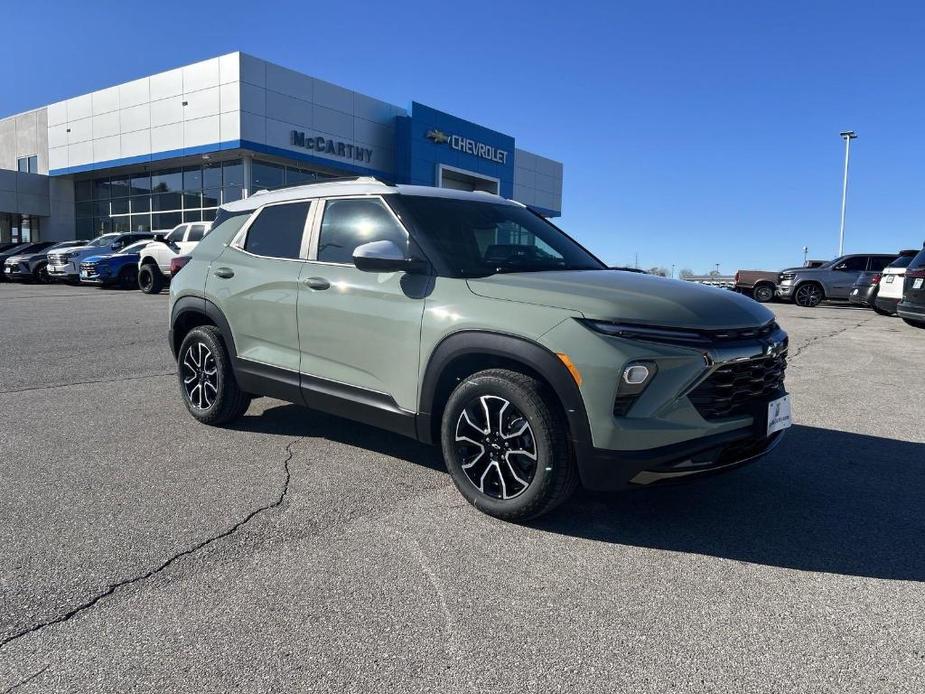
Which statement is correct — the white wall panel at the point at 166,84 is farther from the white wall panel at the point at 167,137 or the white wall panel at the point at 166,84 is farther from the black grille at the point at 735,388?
the black grille at the point at 735,388

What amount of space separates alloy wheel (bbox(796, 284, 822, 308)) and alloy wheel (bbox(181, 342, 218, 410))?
20686 mm

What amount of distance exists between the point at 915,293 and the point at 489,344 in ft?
36.0

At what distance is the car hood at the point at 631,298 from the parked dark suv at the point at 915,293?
960cm

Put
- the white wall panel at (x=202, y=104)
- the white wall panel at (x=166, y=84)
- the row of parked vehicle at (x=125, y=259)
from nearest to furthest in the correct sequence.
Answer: the row of parked vehicle at (x=125, y=259) < the white wall panel at (x=202, y=104) < the white wall panel at (x=166, y=84)

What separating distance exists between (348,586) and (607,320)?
1.59 metres

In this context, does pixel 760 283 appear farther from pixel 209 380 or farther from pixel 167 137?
pixel 167 137

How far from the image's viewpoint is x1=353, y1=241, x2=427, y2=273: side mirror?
3596 millimetres

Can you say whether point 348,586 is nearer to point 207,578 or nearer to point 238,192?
point 207,578

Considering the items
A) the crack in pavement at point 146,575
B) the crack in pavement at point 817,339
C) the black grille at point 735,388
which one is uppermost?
the black grille at point 735,388

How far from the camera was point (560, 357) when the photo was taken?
9.93 ft

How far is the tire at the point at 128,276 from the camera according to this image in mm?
19719

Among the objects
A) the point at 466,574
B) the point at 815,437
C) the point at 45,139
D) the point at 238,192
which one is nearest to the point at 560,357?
the point at 466,574

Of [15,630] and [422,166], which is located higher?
[422,166]

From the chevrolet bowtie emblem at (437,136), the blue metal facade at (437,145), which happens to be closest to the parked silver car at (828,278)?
the blue metal facade at (437,145)
